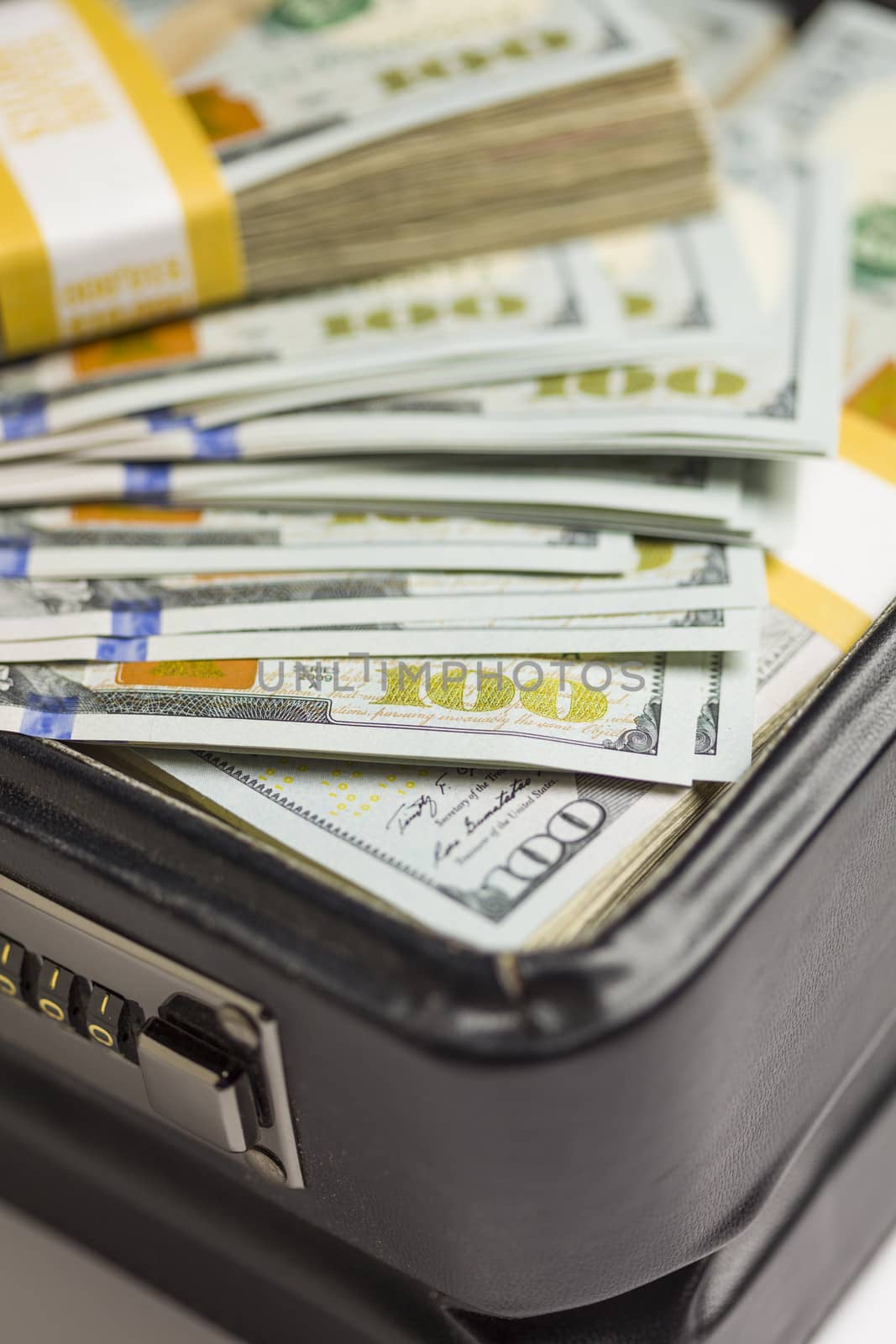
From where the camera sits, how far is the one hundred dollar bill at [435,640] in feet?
1.79

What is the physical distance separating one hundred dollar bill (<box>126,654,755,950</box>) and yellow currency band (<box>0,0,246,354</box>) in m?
0.22

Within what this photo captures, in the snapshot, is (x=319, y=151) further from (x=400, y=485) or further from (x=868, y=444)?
(x=868, y=444)

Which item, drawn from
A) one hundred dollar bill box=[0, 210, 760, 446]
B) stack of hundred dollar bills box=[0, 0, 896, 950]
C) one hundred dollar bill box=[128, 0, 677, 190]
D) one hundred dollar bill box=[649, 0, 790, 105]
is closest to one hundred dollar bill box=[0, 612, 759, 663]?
stack of hundred dollar bills box=[0, 0, 896, 950]

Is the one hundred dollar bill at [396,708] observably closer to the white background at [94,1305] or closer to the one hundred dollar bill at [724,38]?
the white background at [94,1305]

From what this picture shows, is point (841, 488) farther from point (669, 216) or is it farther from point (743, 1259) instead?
point (743, 1259)

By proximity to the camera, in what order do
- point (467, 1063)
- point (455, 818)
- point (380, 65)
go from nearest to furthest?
point (467, 1063), point (455, 818), point (380, 65)

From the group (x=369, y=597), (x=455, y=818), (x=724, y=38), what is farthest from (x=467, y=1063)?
(x=724, y=38)

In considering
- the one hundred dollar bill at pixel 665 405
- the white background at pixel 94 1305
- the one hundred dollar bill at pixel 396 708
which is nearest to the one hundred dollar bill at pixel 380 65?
the one hundred dollar bill at pixel 665 405

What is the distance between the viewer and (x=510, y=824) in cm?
50

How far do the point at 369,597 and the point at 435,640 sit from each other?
4 cm

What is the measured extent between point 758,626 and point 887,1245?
0.34 m

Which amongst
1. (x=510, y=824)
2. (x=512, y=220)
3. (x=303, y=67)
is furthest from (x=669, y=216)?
(x=510, y=824)

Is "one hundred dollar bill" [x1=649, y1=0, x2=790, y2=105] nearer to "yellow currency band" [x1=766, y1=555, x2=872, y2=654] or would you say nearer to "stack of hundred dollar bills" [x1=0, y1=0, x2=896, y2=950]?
"stack of hundred dollar bills" [x1=0, y1=0, x2=896, y2=950]

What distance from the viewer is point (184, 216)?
637 millimetres
